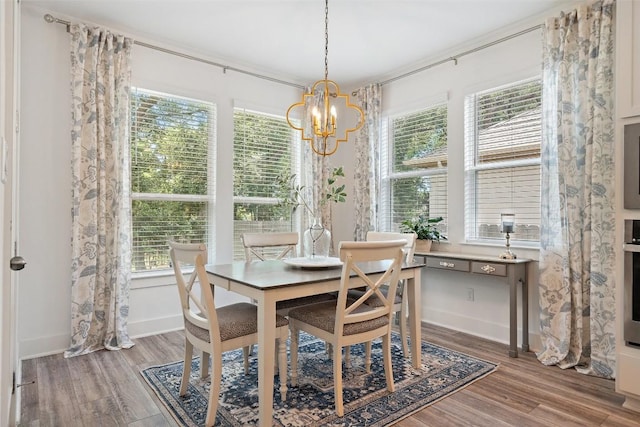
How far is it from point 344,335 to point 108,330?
7.23ft

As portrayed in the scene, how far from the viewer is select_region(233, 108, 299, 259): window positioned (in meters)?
4.30

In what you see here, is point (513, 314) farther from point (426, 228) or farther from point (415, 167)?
point (415, 167)

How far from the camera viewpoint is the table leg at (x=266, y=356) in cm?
199

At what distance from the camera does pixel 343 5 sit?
3.06 metres

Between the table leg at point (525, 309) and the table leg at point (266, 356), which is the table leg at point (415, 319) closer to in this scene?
the table leg at point (525, 309)

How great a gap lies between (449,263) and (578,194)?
45.0 inches

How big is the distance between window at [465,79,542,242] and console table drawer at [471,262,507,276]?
0.47 m

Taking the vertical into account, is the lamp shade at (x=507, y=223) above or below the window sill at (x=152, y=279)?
above

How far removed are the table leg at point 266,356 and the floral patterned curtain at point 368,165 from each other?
8.65ft

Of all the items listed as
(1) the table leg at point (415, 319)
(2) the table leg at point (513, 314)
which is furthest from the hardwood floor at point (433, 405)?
(1) the table leg at point (415, 319)

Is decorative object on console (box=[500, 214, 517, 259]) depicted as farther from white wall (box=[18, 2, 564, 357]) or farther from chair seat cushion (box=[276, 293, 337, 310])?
chair seat cushion (box=[276, 293, 337, 310])

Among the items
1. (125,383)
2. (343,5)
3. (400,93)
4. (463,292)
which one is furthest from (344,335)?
(400,93)

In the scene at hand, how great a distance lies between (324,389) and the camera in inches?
97.6

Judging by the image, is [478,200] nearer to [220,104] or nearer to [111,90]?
[220,104]
